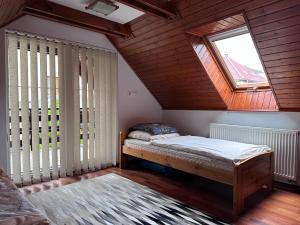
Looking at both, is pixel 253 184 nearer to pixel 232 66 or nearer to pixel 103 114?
pixel 232 66

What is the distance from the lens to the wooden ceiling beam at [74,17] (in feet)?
8.87

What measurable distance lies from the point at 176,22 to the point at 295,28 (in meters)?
1.32

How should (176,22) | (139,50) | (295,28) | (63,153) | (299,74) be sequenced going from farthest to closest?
1. (139,50)
2. (63,153)
3. (176,22)
4. (299,74)
5. (295,28)

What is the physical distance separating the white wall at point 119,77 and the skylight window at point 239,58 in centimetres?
160

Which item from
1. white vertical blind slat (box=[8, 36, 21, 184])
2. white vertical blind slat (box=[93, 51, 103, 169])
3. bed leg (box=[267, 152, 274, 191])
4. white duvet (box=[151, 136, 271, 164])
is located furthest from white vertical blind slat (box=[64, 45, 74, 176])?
bed leg (box=[267, 152, 274, 191])

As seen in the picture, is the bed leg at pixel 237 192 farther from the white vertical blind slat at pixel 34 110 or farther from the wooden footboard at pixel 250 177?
the white vertical blind slat at pixel 34 110

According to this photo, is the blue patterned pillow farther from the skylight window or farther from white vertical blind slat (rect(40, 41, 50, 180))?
white vertical blind slat (rect(40, 41, 50, 180))

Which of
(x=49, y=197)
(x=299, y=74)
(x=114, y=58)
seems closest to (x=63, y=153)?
(x=49, y=197)

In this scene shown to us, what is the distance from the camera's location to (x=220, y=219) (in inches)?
85.3

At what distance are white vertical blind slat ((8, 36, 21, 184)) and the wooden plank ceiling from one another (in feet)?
1.08

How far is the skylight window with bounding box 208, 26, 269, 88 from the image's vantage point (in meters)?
3.08

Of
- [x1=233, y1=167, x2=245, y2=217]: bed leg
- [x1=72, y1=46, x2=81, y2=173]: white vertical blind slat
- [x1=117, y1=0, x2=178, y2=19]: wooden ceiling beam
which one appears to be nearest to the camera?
[x1=233, y1=167, x2=245, y2=217]: bed leg

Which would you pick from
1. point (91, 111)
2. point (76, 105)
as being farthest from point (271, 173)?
point (76, 105)

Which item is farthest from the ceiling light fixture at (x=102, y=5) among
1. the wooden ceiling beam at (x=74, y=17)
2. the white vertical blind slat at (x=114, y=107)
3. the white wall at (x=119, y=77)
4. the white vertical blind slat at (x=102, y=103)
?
the white vertical blind slat at (x=114, y=107)
